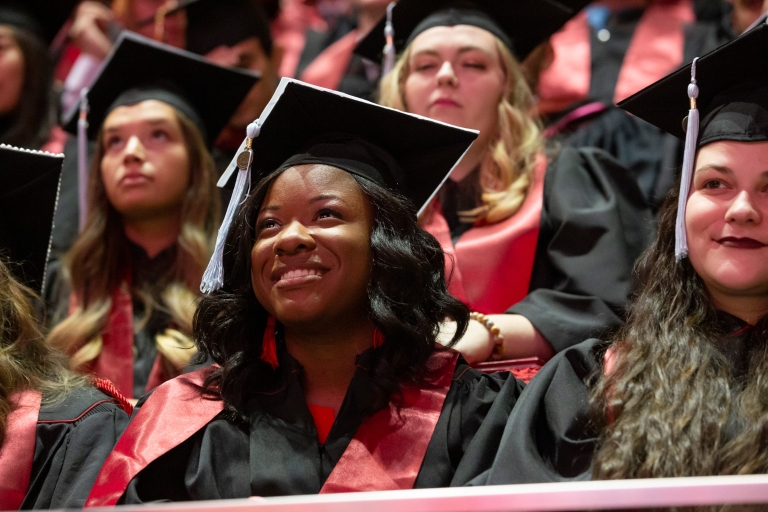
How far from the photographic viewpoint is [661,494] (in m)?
1.33

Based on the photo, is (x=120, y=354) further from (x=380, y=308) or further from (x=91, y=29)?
(x=91, y=29)

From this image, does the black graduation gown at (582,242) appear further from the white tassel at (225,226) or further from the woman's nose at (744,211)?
the white tassel at (225,226)

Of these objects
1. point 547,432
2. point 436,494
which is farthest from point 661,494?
point 547,432

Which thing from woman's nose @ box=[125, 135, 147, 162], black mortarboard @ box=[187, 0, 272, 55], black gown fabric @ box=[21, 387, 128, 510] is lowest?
black gown fabric @ box=[21, 387, 128, 510]

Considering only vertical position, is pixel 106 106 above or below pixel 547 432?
above

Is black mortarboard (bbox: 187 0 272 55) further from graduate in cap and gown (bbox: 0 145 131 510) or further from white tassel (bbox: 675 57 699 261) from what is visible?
white tassel (bbox: 675 57 699 261)

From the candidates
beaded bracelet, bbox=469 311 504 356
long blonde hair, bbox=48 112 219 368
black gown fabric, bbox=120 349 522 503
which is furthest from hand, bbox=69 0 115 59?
black gown fabric, bbox=120 349 522 503

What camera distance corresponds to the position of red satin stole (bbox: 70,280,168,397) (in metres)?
2.74

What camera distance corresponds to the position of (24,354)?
7.30ft

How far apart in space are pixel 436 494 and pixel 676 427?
0.56 meters

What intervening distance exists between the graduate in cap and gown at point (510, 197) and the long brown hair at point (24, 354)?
0.90 m

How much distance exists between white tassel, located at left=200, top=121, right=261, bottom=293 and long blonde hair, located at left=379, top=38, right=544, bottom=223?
814 millimetres

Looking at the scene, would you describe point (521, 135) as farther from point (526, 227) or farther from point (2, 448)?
point (2, 448)

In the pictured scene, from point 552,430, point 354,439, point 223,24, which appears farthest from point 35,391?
point 223,24
